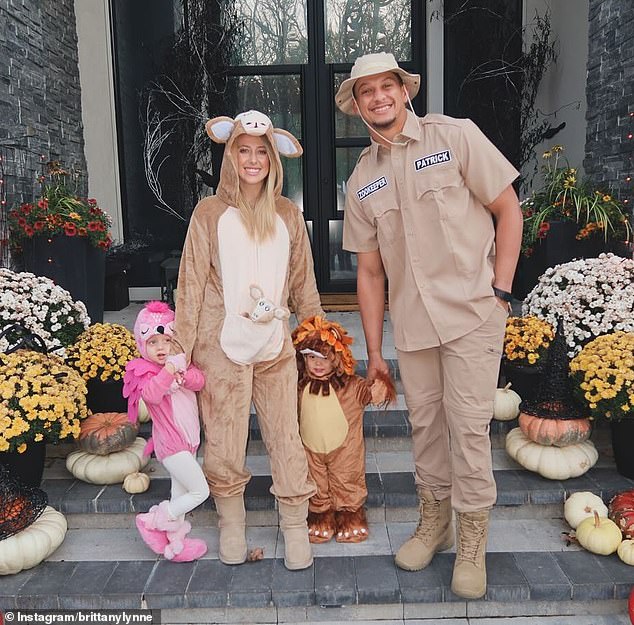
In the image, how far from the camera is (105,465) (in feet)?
9.61

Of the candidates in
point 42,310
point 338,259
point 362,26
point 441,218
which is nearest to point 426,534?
point 441,218

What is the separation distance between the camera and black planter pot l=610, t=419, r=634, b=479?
2.85 meters

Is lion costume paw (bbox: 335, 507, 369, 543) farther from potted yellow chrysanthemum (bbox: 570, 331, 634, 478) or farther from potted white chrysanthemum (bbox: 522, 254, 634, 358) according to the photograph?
potted white chrysanthemum (bbox: 522, 254, 634, 358)

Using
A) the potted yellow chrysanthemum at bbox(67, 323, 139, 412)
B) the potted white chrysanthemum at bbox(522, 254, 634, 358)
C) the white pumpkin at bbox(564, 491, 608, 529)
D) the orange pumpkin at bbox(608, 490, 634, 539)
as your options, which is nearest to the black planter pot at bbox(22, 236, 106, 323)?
the potted yellow chrysanthemum at bbox(67, 323, 139, 412)

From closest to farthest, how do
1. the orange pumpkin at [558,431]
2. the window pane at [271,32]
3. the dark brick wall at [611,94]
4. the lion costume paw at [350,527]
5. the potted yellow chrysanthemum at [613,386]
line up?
the lion costume paw at [350,527], the potted yellow chrysanthemum at [613,386], the orange pumpkin at [558,431], the dark brick wall at [611,94], the window pane at [271,32]

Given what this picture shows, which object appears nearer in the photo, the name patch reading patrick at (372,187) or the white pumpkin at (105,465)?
the name patch reading patrick at (372,187)

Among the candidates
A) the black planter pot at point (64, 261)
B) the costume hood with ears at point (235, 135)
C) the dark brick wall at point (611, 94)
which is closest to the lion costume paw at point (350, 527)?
the costume hood with ears at point (235, 135)

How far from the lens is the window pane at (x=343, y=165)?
5676mm

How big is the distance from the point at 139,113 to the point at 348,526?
434 cm

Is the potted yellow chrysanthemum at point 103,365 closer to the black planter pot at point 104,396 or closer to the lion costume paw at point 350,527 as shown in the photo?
the black planter pot at point 104,396

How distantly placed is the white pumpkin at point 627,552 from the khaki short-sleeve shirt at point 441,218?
1093 mm

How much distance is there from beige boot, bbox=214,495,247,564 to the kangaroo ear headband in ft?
4.39

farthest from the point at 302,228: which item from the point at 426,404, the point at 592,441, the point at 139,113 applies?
the point at 139,113

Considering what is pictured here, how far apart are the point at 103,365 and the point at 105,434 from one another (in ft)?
1.47
